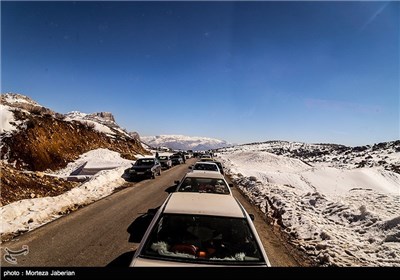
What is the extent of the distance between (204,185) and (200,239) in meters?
5.12

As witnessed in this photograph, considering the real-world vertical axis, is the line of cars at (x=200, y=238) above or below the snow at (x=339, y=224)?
above

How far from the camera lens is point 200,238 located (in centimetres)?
429

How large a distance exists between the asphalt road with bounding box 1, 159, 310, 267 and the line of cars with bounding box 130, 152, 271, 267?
258 cm

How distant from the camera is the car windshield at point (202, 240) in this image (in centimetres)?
357

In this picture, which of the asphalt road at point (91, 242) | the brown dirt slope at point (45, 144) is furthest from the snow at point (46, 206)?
the brown dirt slope at point (45, 144)

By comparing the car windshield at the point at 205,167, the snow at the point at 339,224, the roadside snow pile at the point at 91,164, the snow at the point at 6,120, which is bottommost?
the snow at the point at 339,224

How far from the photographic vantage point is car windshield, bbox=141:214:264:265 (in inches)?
141

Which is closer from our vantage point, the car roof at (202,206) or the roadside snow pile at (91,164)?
the car roof at (202,206)

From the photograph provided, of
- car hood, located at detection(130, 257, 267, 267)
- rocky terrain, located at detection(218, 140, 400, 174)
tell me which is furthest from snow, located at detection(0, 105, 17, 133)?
rocky terrain, located at detection(218, 140, 400, 174)

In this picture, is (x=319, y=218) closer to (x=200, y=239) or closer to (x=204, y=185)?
(x=204, y=185)

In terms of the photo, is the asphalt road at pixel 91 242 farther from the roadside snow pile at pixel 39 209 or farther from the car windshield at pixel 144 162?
the car windshield at pixel 144 162

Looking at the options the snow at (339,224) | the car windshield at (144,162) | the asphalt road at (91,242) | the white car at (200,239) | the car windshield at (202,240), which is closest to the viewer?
the white car at (200,239)

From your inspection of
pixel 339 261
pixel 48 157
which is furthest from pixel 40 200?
pixel 48 157

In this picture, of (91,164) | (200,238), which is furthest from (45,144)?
(200,238)
